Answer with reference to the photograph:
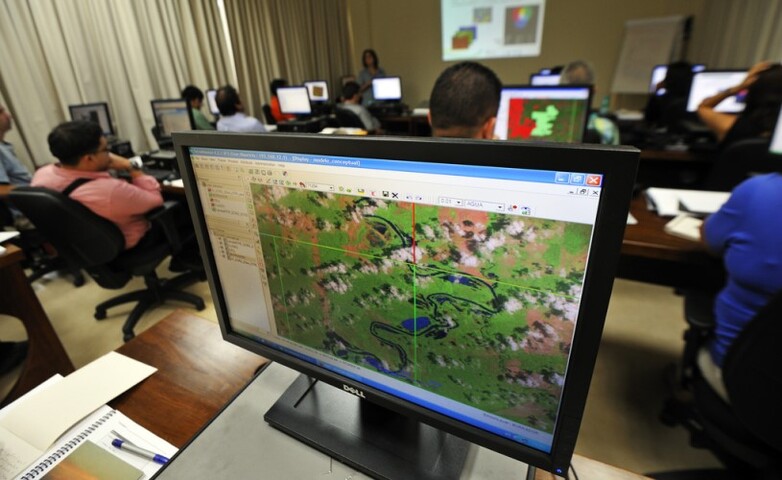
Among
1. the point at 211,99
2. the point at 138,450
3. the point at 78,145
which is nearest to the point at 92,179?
the point at 78,145

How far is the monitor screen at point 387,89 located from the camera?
5.71 metres

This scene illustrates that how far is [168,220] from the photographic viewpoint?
2.07 metres

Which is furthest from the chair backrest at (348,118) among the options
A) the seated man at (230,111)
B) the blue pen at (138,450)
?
the blue pen at (138,450)

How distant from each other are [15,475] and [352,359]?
0.53m

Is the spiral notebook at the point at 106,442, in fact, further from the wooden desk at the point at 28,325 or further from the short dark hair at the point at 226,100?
the short dark hair at the point at 226,100

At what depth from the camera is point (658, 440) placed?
1.38m

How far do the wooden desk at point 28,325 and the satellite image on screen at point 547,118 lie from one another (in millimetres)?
2055

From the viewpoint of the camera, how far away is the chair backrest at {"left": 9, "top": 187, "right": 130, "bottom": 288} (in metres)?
1.59

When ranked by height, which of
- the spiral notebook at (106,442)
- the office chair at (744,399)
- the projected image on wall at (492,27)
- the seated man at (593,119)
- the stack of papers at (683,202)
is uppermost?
the projected image on wall at (492,27)

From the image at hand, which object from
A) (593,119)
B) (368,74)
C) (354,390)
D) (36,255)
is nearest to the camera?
(354,390)

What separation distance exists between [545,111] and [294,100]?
155 inches

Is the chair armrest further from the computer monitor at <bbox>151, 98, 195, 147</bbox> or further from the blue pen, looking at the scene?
the blue pen

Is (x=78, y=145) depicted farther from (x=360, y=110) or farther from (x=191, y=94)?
(x=360, y=110)

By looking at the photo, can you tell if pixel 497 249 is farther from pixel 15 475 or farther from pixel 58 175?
pixel 58 175
